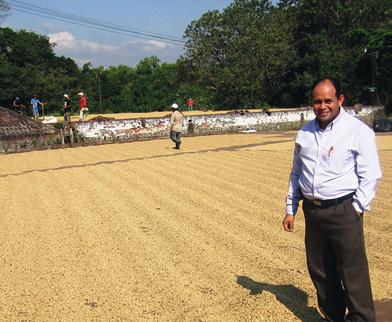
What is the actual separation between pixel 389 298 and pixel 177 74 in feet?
168

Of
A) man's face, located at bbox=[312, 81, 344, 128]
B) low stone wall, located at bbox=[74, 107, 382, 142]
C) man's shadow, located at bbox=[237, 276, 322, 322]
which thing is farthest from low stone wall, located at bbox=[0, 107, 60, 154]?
man's face, located at bbox=[312, 81, 344, 128]

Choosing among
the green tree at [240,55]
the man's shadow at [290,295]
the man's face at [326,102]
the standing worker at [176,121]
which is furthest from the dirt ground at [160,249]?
the green tree at [240,55]

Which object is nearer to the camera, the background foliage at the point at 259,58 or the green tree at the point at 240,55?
the background foliage at the point at 259,58

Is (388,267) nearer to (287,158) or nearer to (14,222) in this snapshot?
(14,222)

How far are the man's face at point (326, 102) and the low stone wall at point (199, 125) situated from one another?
1724 centimetres

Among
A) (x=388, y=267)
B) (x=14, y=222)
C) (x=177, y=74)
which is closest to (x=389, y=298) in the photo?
(x=388, y=267)

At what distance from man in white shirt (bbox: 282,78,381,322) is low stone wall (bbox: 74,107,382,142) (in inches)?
676

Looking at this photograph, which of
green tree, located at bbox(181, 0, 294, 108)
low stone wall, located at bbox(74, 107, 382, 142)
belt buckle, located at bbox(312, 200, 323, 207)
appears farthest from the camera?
green tree, located at bbox(181, 0, 294, 108)

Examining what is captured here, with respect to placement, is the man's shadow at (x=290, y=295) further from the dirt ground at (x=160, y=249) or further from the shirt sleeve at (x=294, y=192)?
the shirt sleeve at (x=294, y=192)

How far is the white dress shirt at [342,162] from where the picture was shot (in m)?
2.94

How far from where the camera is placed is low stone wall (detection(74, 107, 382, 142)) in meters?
19.9

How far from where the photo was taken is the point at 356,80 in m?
37.9

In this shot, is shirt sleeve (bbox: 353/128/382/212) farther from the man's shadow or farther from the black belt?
the man's shadow

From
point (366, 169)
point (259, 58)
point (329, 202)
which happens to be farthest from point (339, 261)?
point (259, 58)
